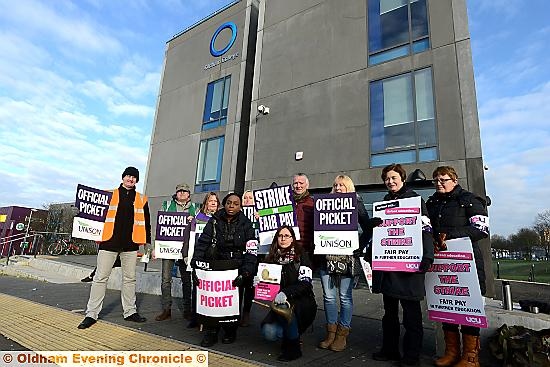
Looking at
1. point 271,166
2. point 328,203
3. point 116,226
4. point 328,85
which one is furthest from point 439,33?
point 116,226

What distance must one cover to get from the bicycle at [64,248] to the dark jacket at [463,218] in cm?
2195

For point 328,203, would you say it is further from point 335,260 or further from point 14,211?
point 14,211

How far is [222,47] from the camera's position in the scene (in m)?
19.4

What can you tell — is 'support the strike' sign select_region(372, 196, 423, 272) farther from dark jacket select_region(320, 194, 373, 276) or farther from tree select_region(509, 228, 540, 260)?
tree select_region(509, 228, 540, 260)

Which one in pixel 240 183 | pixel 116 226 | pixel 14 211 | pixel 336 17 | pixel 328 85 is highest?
pixel 336 17

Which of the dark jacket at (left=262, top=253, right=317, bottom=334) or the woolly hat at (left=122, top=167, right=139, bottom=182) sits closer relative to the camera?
the dark jacket at (left=262, top=253, right=317, bottom=334)

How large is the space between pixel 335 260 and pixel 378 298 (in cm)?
433

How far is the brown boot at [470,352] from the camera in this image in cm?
329

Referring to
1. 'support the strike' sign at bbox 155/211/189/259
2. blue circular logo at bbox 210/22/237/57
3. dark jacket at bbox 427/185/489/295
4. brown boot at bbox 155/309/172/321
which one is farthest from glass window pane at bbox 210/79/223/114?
dark jacket at bbox 427/185/489/295

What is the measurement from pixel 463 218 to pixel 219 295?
2.89 m

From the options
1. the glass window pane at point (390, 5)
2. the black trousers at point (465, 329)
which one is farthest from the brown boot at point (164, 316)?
the glass window pane at point (390, 5)

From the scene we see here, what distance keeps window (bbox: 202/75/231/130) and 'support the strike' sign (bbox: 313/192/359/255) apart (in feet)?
48.3

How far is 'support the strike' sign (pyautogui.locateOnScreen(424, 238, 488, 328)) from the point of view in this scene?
3338 mm

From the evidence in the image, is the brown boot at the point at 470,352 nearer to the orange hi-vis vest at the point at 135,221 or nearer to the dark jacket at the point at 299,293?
the dark jacket at the point at 299,293
